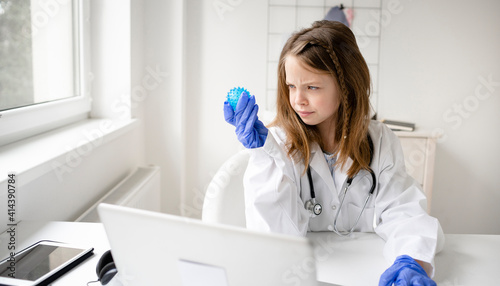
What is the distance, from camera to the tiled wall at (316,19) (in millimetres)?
2939

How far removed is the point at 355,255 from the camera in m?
1.12

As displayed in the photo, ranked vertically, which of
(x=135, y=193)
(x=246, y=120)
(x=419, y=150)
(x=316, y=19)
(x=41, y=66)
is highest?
(x=316, y=19)

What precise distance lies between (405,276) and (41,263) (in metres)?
0.80

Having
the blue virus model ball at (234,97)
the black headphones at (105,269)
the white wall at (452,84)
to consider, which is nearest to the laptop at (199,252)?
the black headphones at (105,269)

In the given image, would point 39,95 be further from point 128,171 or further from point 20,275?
point 20,275

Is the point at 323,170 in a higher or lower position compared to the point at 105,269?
higher

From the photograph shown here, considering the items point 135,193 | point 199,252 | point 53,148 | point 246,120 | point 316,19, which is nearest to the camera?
point 199,252

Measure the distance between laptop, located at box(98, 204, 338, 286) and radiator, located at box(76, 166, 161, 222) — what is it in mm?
1033

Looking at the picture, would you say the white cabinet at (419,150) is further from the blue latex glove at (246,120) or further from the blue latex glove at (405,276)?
the blue latex glove at (405,276)

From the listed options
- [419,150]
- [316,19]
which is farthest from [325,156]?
[316,19]

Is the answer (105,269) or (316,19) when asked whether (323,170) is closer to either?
(105,269)

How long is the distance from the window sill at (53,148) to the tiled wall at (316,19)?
1.25 metres

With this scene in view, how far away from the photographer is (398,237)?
1180 millimetres

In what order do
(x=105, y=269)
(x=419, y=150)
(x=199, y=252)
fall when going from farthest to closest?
(x=419, y=150)
(x=105, y=269)
(x=199, y=252)
